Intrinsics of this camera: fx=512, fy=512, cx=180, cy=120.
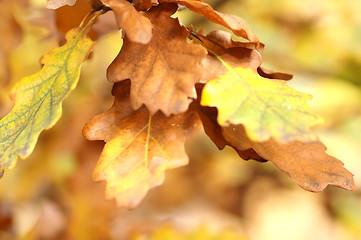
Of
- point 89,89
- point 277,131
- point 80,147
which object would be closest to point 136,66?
point 277,131

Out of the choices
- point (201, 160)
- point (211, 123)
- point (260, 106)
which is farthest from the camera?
point (201, 160)

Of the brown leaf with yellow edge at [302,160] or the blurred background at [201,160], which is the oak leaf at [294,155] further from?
the blurred background at [201,160]

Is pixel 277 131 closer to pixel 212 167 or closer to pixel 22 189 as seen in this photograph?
pixel 22 189

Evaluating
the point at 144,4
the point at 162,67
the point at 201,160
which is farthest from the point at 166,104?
the point at 201,160

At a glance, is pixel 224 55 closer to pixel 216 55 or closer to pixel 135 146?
pixel 216 55

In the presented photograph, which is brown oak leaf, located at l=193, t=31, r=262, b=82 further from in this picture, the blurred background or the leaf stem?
the blurred background

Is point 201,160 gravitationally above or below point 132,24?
below
